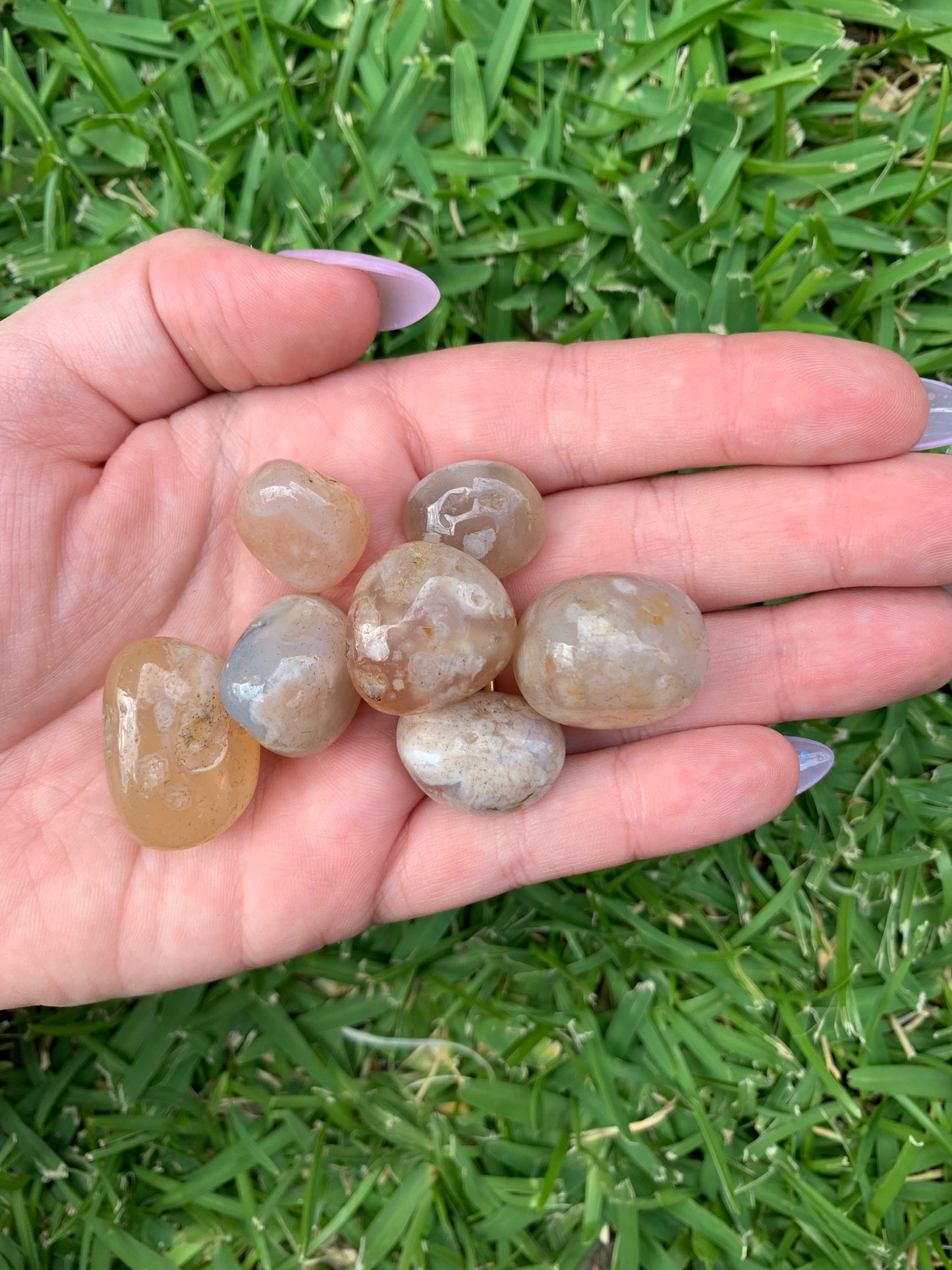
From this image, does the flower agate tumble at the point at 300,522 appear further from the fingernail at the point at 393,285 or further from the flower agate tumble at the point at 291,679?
the fingernail at the point at 393,285

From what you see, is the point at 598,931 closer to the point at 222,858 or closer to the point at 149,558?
the point at 222,858

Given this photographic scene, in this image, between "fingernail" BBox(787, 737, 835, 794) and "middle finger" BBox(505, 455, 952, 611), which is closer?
"middle finger" BBox(505, 455, 952, 611)

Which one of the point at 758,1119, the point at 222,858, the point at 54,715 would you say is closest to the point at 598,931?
the point at 758,1119

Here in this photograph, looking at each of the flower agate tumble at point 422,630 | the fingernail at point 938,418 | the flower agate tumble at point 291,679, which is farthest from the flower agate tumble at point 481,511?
the fingernail at point 938,418

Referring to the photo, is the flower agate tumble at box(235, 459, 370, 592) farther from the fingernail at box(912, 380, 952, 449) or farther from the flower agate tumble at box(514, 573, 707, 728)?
the fingernail at box(912, 380, 952, 449)

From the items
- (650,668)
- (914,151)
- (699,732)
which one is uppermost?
(914,151)

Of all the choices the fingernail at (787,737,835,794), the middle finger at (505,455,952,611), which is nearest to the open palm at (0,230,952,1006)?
the middle finger at (505,455,952,611)

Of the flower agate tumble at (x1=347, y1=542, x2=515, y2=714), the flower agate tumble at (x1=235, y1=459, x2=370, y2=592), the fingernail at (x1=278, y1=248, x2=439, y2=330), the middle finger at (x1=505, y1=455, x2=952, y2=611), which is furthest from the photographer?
the fingernail at (x1=278, y1=248, x2=439, y2=330)

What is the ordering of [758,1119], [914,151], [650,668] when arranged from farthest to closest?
1. [914,151]
2. [758,1119]
3. [650,668]
